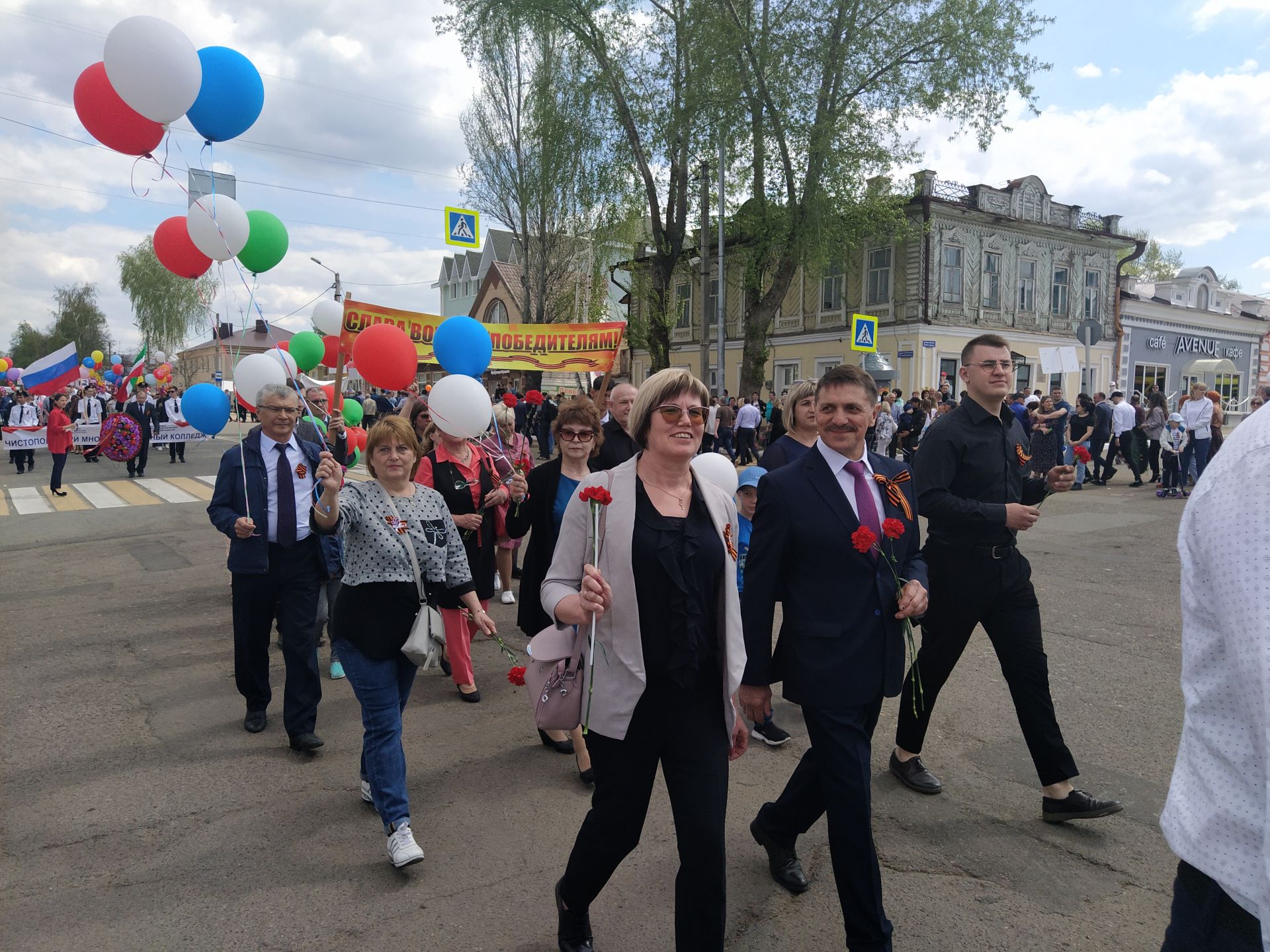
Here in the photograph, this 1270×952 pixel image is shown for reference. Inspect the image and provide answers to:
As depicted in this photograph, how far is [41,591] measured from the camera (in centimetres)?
808

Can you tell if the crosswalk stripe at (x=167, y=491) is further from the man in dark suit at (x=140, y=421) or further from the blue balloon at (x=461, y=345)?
the blue balloon at (x=461, y=345)

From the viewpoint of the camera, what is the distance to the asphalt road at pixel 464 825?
2.93m

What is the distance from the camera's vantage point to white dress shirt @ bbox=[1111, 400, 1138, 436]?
16.5 metres

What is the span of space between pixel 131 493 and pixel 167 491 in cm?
58

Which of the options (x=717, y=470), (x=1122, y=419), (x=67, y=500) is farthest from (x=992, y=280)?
(x=717, y=470)

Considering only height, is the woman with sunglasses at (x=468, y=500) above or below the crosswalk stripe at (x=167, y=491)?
above

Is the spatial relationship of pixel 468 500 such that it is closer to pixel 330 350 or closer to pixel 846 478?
pixel 846 478

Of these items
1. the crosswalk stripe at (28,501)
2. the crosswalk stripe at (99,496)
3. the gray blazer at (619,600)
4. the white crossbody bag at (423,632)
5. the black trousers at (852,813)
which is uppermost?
the gray blazer at (619,600)

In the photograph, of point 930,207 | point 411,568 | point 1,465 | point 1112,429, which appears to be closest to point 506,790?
point 411,568

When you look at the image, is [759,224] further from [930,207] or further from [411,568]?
[411,568]

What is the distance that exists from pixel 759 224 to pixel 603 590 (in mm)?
21950

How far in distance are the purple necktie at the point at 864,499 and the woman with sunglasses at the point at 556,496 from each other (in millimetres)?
1746

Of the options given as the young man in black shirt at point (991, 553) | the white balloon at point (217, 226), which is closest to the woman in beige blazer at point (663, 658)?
the young man in black shirt at point (991, 553)

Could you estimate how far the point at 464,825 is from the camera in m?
3.67
